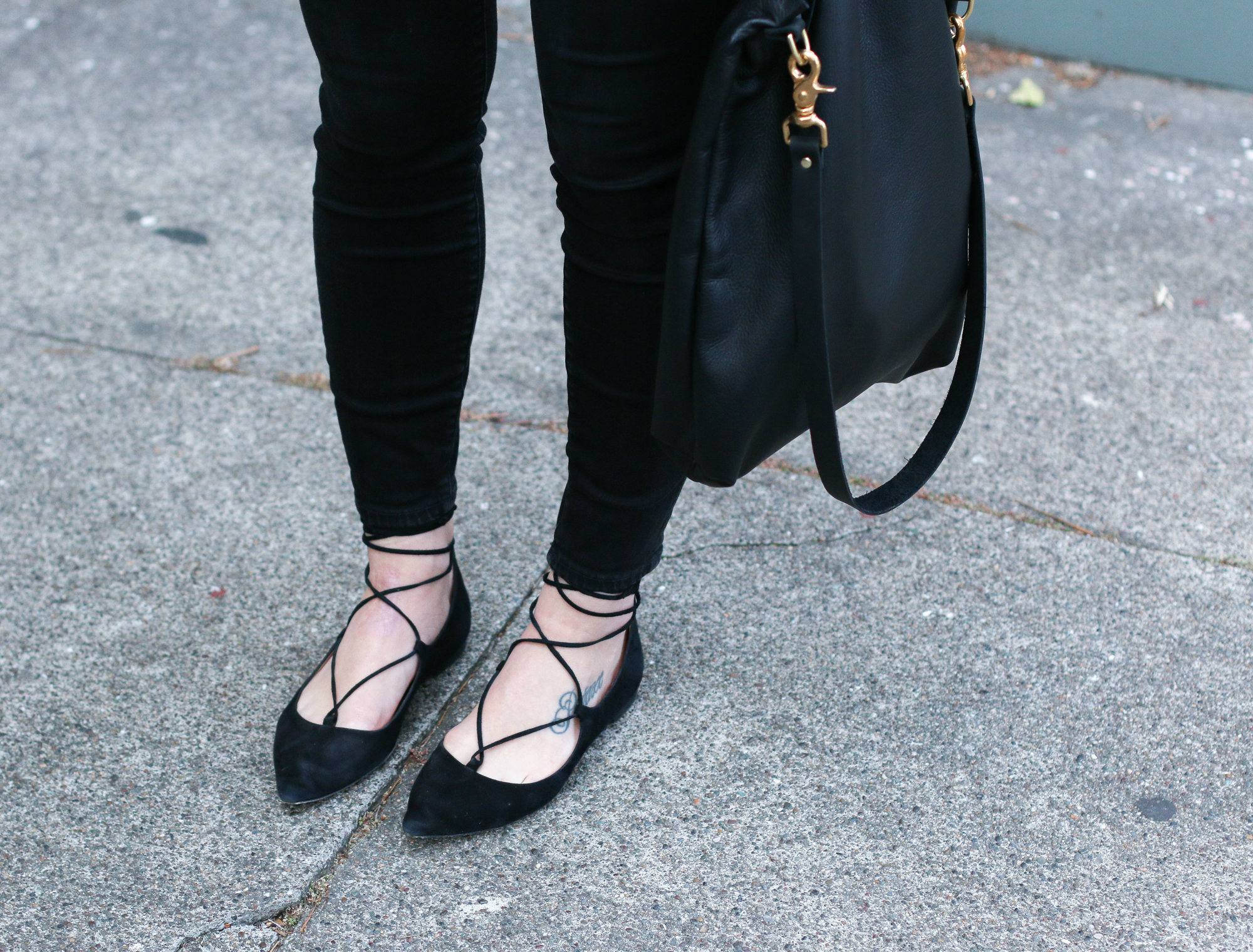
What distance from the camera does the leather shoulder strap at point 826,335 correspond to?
89cm

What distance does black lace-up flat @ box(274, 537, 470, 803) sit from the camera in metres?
1.31

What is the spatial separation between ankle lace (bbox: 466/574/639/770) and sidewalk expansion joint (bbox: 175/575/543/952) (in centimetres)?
9

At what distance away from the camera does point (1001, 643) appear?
1581mm

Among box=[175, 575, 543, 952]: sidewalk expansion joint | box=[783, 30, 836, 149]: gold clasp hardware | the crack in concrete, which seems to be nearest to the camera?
→ box=[783, 30, 836, 149]: gold clasp hardware

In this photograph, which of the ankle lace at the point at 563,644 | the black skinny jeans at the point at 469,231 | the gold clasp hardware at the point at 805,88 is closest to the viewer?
the gold clasp hardware at the point at 805,88

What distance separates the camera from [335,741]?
4.34ft

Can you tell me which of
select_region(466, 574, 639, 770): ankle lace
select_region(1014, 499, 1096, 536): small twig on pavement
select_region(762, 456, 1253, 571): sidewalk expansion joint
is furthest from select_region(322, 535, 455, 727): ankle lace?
select_region(1014, 499, 1096, 536): small twig on pavement

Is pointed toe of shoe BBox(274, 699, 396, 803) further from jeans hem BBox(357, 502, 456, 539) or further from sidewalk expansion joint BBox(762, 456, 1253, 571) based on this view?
sidewalk expansion joint BBox(762, 456, 1253, 571)

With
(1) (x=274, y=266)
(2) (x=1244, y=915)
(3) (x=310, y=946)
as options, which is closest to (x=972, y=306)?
(2) (x=1244, y=915)

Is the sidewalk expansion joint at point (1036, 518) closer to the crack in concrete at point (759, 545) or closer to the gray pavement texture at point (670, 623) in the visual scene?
the gray pavement texture at point (670, 623)

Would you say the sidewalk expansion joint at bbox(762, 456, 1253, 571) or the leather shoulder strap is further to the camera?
the sidewalk expansion joint at bbox(762, 456, 1253, 571)

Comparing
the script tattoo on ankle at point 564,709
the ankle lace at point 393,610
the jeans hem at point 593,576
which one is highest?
the jeans hem at point 593,576

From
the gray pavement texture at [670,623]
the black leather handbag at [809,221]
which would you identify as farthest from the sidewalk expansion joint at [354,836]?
the black leather handbag at [809,221]

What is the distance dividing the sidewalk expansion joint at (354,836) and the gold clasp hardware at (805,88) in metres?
0.88
